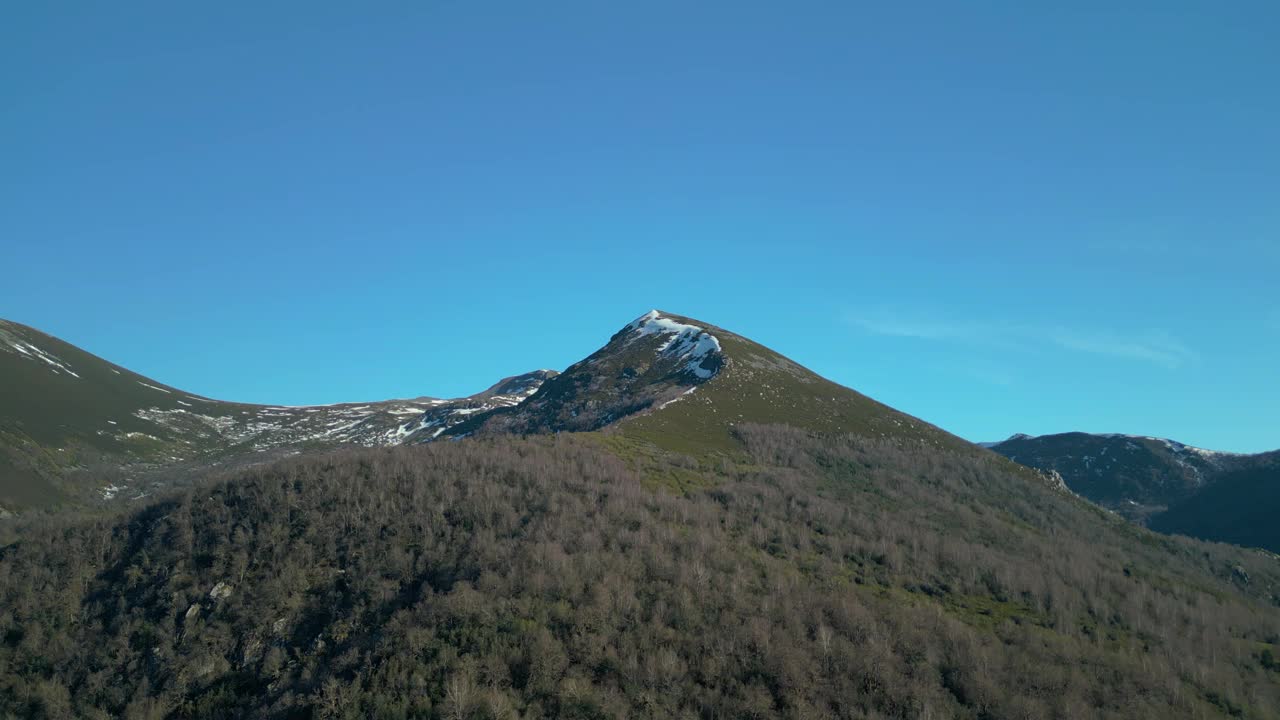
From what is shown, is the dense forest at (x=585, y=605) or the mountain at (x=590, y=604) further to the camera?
the mountain at (x=590, y=604)

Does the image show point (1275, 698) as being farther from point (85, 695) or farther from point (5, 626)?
point (5, 626)

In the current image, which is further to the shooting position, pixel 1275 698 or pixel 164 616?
pixel 164 616

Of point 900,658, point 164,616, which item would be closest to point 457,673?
point 900,658

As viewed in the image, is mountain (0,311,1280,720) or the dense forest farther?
mountain (0,311,1280,720)
